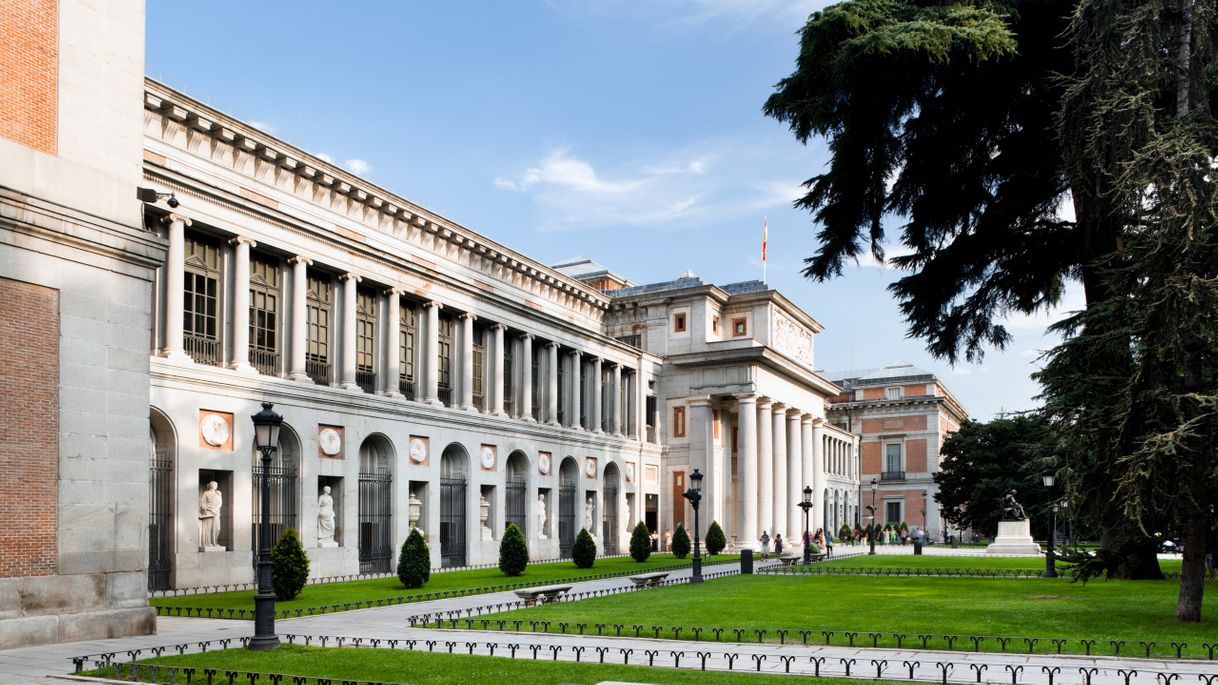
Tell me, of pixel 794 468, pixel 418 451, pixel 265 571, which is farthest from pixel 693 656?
pixel 794 468

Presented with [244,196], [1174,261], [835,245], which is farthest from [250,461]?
[1174,261]

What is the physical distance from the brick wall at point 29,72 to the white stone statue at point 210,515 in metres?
15.5

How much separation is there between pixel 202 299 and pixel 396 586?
10.4m

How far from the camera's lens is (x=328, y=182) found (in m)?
37.8

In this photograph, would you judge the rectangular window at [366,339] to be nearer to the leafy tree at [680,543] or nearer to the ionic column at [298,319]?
the ionic column at [298,319]

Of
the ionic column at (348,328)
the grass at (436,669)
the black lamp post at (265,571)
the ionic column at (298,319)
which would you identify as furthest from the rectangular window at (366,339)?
the grass at (436,669)

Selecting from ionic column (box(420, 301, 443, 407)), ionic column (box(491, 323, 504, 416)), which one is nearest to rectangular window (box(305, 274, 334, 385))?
ionic column (box(420, 301, 443, 407))

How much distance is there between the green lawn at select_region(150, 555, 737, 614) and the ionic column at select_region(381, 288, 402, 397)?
23.5ft

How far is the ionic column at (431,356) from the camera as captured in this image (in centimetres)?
4066

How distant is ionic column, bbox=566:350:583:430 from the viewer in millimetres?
52688

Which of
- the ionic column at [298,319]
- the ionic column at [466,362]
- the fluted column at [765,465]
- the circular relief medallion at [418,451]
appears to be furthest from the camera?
the fluted column at [765,465]

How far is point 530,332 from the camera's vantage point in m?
48.7

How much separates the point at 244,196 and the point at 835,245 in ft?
61.4

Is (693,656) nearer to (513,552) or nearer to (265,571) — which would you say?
(265,571)
